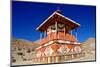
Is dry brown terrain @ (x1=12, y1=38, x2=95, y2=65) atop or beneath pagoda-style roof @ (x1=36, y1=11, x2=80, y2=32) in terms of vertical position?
beneath

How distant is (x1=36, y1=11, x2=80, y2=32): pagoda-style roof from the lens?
259 cm

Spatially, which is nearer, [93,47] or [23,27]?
[23,27]

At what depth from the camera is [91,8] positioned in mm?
2836

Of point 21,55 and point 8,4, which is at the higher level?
point 8,4

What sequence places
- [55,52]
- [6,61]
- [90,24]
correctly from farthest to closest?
[90,24]
[55,52]
[6,61]

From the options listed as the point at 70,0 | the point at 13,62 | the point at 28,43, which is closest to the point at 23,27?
the point at 28,43

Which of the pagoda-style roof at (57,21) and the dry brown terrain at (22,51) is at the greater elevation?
the pagoda-style roof at (57,21)

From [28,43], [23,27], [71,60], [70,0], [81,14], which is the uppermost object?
[70,0]

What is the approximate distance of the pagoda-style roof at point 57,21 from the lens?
2.59 meters

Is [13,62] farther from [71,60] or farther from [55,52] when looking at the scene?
[71,60]

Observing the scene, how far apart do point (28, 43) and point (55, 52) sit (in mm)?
370

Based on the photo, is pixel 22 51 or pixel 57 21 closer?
pixel 22 51

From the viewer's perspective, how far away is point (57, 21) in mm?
2666

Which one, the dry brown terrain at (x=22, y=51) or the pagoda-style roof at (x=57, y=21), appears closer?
the dry brown terrain at (x=22, y=51)
